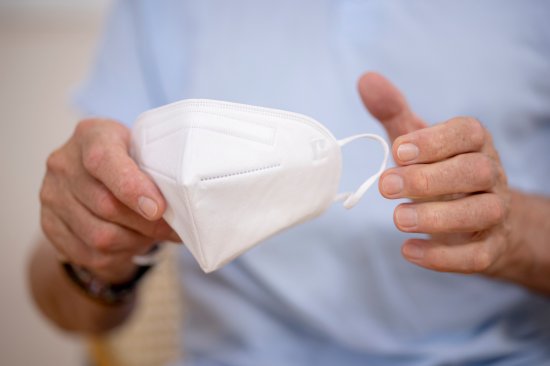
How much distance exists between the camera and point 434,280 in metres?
0.77

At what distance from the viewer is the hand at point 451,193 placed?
487mm

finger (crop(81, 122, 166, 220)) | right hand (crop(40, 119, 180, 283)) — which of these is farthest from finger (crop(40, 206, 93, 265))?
finger (crop(81, 122, 166, 220))

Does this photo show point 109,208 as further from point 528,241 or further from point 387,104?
point 528,241

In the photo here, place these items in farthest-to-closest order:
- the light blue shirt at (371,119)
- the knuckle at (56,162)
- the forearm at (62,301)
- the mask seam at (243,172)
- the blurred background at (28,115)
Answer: the blurred background at (28,115)
the forearm at (62,301)
the light blue shirt at (371,119)
the knuckle at (56,162)
the mask seam at (243,172)

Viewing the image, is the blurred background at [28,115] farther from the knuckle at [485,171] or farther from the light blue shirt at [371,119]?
the knuckle at [485,171]

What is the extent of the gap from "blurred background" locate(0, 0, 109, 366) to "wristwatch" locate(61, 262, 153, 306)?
65 centimetres

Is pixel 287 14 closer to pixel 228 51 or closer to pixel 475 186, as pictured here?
pixel 228 51

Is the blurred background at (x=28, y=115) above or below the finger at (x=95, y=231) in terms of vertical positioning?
below

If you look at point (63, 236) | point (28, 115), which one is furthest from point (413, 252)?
point (28, 115)

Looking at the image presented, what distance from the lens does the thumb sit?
58 cm

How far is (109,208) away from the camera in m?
0.53

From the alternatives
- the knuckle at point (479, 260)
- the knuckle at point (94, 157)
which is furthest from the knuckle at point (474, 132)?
the knuckle at point (94, 157)

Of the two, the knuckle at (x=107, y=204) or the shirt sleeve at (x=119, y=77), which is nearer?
the knuckle at (x=107, y=204)

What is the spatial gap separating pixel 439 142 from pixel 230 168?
189 millimetres
